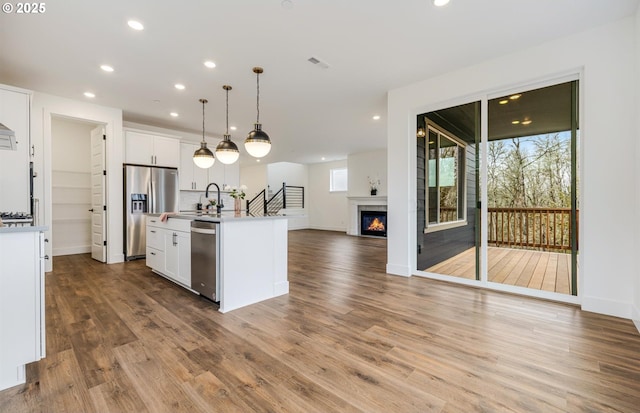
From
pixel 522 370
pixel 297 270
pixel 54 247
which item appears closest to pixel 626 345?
pixel 522 370

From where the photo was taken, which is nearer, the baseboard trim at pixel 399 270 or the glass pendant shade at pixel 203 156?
the baseboard trim at pixel 399 270

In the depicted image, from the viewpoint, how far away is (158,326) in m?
2.45

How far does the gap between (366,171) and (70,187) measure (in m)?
7.64

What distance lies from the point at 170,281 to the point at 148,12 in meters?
3.11

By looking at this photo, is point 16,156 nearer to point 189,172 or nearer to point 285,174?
point 189,172

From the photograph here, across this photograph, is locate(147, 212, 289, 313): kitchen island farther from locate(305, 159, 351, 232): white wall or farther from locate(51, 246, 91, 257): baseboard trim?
locate(305, 159, 351, 232): white wall

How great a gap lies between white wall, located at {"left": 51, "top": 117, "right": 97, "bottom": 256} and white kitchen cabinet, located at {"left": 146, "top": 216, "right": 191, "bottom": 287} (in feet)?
9.42

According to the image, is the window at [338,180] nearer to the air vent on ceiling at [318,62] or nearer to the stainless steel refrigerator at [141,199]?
the stainless steel refrigerator at [141,199]

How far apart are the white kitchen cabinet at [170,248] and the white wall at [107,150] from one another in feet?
4.16

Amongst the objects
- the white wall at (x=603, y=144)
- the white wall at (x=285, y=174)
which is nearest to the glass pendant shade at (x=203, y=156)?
the white wall at (x=603, y=144)

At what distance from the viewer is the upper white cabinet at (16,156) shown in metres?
3.55

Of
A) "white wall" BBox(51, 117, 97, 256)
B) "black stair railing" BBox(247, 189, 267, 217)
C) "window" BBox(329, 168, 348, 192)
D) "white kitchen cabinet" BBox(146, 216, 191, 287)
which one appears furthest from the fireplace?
"white wall" BBox(51, 117, 97, 256)

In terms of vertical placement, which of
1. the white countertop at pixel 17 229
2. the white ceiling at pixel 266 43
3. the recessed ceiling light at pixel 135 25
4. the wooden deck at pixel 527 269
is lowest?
the wooden deck at pixel 527 269

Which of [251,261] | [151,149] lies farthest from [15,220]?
[151,149]
